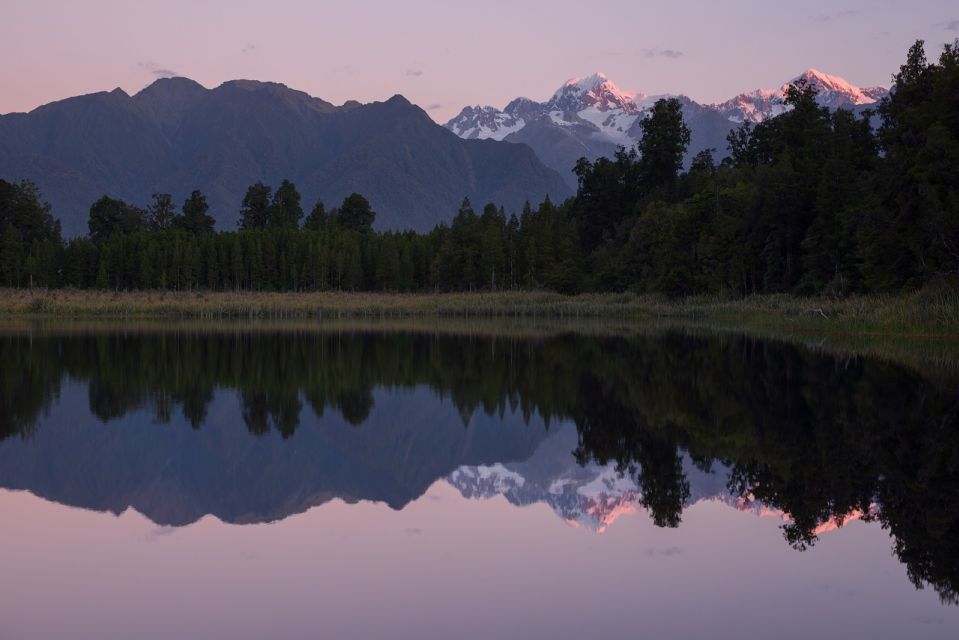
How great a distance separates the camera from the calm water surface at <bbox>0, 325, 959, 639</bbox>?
7.61 m

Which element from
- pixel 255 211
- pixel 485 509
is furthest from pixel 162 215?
pixel 485 509

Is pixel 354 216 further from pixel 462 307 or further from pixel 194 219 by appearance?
pixel 462 307

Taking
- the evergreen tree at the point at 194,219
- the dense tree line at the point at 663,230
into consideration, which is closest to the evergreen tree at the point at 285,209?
the dense tree line at the point at 663,230

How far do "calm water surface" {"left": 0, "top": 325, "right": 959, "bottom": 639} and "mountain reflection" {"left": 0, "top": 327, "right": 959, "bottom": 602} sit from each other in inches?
3.3

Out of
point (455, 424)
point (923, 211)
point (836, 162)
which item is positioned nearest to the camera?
point (455, 424)

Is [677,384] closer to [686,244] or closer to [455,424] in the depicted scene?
[455,424]

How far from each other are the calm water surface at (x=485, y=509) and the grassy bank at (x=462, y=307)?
2860 cm

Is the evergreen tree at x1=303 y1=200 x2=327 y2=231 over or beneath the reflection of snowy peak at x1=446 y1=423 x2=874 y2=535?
over

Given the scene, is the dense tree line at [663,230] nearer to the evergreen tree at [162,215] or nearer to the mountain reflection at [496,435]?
the evergreen tree at [162,215]

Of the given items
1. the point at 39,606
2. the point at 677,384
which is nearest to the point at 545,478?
the point at 39,606

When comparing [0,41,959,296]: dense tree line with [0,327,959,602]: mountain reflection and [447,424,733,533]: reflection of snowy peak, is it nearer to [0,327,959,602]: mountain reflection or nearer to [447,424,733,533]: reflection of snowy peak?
[0,327,959,602]: mountain reflection

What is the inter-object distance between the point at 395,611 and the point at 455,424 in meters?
10.9

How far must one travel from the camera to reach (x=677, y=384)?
23.5m

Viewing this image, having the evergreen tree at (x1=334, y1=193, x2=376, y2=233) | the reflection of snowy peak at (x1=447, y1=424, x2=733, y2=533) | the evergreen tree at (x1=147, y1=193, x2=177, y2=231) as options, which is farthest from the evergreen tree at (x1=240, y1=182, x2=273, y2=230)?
the reflection of snowy peak at (x1=447, y1=424, x2=733, y2=533)
